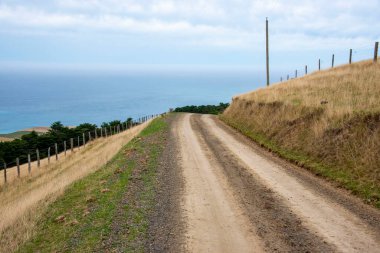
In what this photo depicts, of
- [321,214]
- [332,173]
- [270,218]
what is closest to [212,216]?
[270,218]

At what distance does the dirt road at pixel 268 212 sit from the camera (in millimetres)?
6953

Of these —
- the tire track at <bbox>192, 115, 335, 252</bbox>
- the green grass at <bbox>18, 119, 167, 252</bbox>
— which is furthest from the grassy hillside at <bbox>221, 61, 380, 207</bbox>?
the green grass at <bbox>18, 119, 167, 252</bbox>

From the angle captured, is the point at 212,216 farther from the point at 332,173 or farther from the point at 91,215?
the point at 332,173

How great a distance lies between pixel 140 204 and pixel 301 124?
1004cm

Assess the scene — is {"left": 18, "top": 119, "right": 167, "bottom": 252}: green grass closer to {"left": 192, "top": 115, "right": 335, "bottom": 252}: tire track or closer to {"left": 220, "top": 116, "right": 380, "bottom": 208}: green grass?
{"left": 192, "top": 115, "right": 335, "bottom": 252}: tire track

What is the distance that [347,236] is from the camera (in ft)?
23.5

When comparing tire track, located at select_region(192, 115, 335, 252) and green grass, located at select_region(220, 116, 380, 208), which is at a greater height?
green grass, located at select_region(220, 116, 380, 208)

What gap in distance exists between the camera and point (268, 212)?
8734mm

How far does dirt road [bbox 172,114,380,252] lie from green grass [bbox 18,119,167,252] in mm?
1208

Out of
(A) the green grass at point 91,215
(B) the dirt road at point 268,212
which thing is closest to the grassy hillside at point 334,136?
(B) the dirt road at point 268,212

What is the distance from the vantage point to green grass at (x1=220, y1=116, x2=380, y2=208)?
9.58 meters

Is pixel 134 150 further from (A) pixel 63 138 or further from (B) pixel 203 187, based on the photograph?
(A) pixel 63 138

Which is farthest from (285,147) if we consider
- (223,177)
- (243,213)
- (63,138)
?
(63,138)

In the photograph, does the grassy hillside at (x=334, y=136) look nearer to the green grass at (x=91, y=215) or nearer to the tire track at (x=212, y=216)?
the tire track at (x=212, y=216)
